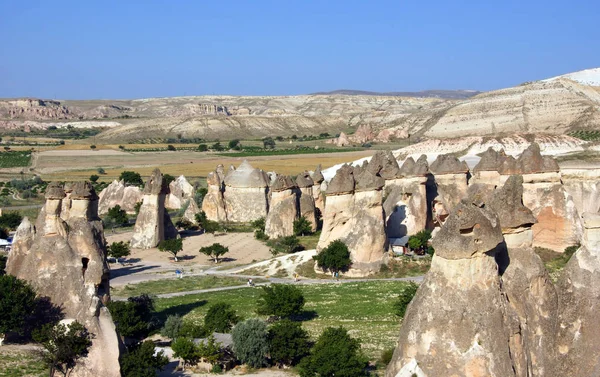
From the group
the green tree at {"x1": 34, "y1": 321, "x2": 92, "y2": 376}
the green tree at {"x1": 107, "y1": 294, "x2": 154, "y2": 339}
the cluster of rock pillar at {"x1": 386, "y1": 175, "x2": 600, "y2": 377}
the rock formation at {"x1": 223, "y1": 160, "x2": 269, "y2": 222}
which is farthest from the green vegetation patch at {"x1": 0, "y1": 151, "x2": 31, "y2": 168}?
the cluster of rock pillar at {"x1": 386, "y1": 175, "x2": 600, "y2": 377}

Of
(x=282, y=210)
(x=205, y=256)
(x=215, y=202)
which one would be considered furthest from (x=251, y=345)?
(x=215, y=202)

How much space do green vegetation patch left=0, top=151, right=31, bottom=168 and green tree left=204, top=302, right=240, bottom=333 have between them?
7814cm

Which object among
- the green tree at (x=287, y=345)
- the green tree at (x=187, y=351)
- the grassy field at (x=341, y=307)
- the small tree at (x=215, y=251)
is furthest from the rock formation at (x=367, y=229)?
the green tree at (x=187, y=351)

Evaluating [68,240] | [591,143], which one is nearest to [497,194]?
[68,240]

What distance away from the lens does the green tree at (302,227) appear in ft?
133

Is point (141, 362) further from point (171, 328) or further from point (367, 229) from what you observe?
point (367, 229)

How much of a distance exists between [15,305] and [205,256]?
20.4 meters

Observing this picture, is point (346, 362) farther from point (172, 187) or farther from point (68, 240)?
point (172, 187)

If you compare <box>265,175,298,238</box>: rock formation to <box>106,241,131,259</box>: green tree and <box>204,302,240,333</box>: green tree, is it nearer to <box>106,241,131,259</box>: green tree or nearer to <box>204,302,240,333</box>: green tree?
<box>106,241,131,259</box>: green tree

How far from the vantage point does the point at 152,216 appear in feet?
129

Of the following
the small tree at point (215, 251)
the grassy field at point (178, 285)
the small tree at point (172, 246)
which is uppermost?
the small tree at point (172, 246)

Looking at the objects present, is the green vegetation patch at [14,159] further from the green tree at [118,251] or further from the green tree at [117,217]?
the green tree at [118,251]

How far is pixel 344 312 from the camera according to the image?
75.8 ft

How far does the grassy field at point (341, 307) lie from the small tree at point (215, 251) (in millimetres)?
7592
